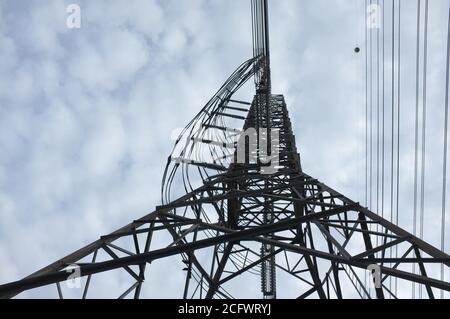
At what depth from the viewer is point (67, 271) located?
5059 mm

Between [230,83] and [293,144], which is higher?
[230,83]

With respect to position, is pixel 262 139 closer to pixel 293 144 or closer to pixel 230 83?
pixel 293 144

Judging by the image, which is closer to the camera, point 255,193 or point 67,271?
point 67,271
